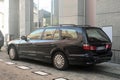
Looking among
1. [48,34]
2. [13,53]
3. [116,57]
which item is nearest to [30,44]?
[48,34]

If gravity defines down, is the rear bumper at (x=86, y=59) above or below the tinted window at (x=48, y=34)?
below

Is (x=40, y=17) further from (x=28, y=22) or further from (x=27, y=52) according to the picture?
(x=27, y=52)

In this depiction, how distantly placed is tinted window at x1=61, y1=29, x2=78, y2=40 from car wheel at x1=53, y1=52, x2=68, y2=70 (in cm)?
63

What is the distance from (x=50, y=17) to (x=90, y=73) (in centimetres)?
1020

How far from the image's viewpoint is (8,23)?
77.0 feet

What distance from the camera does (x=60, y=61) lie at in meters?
9.88

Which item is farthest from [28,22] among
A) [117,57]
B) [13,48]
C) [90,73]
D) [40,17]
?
[90,73]

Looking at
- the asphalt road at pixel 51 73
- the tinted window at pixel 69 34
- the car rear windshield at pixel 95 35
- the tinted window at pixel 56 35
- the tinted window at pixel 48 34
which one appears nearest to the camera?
the asphalt road at pixel 51 73

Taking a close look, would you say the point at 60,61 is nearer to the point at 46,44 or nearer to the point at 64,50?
the point at 64,50

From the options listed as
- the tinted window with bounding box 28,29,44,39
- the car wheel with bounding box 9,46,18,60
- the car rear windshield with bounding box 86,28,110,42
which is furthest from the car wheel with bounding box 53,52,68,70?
the car wheel with bounding box 9,46,18,60

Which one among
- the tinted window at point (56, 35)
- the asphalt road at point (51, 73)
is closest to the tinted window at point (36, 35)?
the tinted window at point (56, 35)

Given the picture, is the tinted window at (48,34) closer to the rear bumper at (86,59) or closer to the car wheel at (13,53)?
the rear bumper at (86,59)

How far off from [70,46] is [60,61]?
70cm

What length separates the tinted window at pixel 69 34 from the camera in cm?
967
